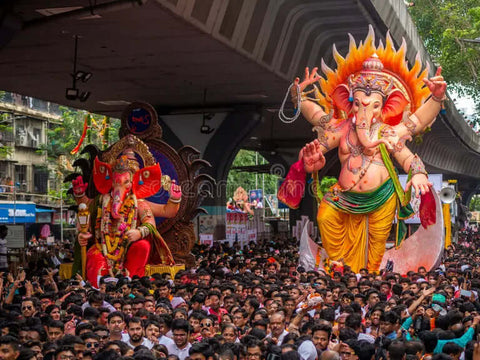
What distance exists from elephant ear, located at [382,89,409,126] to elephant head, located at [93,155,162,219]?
14.8 ft

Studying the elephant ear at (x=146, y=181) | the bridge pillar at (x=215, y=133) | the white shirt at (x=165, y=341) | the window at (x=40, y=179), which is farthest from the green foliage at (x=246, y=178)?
the white shirt at (x=165, y=341)

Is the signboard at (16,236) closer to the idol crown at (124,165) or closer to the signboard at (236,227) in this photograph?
the signboard at (236,227)

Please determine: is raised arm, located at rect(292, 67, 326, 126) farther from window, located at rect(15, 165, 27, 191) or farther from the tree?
window, located at rect(15, 165, 27, 191)

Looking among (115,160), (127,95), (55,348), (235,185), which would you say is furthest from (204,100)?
(235,185)

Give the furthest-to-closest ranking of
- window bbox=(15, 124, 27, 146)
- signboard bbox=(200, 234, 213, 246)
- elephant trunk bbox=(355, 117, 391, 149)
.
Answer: window bbox=(15, 124, 27, 146), signboard bbox=(200, 234, 213, 246), elephant trunk bbox=(355, 117, 391, 149)

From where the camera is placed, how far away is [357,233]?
15828mm

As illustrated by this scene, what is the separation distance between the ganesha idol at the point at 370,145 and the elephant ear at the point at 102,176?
381 centimetres

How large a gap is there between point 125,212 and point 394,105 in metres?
5.50

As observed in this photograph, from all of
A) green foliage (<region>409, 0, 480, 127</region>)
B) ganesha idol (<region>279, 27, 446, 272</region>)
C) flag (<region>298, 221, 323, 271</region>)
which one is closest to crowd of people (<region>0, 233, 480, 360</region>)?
ganesha idol (<region>279, 27, 446, 272</region>)

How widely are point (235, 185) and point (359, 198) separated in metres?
43.0

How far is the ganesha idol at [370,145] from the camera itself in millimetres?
Result: 15516

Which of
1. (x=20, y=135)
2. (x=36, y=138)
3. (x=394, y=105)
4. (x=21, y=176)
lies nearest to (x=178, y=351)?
(x=394, y=105)

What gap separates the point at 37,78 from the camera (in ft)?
62.2

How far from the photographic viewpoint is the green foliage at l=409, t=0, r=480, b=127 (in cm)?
3156
